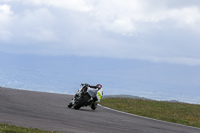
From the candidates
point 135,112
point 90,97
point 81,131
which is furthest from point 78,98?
point 81,131

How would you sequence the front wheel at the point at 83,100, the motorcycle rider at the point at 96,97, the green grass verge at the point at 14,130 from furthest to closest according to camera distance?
the motorcycle rider at the point at 96,97 < the front wheel at the point at 83,100 < the green grass verge at the point at 14,130

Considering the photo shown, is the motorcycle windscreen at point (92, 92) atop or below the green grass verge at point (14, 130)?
atop

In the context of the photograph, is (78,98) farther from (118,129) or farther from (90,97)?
(118,129)

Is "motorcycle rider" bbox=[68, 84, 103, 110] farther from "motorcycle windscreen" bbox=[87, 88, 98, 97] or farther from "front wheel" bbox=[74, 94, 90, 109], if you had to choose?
"front wheel" bbox=[74, 94, 90, 109]

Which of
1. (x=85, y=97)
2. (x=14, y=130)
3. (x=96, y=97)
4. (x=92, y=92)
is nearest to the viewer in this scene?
(x=14, y=130)

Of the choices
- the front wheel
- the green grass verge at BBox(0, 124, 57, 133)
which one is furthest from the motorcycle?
the green grass verge at BBox(0, 124, 57, 133)

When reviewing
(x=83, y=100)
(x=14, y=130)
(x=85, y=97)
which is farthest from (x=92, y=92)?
(x=14, y=130)

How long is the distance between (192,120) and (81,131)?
10058 millimetres

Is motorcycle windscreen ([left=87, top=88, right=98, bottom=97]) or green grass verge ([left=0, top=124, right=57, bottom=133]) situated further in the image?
motorcycle windscreen ([left=87, top=88, right=98, bottom=97])

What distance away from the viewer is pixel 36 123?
1317cm

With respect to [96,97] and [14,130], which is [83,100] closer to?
[96,97]

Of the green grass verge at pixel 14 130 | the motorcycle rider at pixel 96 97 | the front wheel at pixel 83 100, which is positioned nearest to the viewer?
the green grass verge at pixel 14 130

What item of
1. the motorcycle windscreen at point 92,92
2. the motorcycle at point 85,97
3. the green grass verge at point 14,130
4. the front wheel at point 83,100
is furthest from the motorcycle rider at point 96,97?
the green grass verge at point 14,130

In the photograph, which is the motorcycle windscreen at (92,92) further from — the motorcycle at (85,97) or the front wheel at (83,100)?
the front wheel at (83,100)
